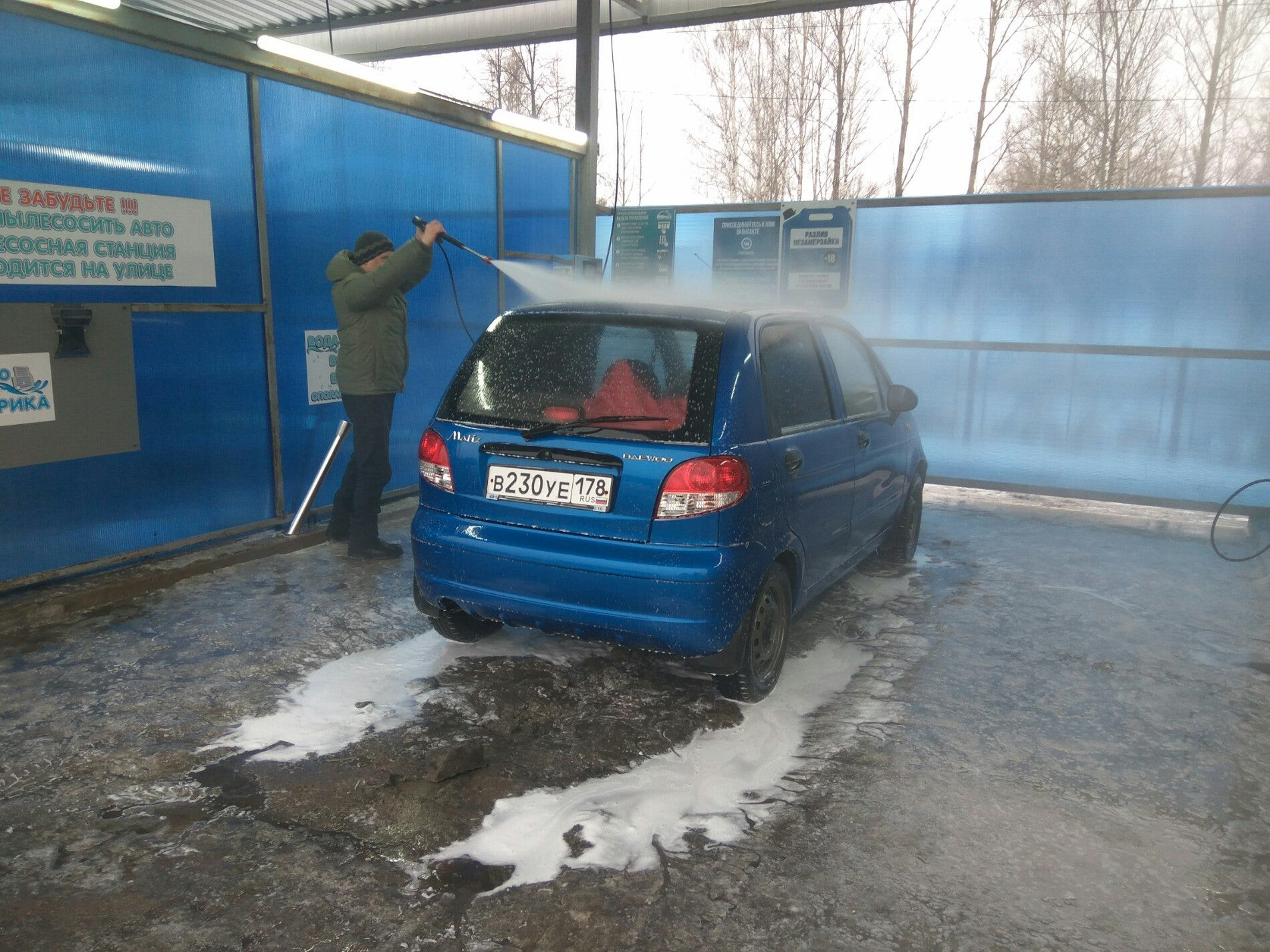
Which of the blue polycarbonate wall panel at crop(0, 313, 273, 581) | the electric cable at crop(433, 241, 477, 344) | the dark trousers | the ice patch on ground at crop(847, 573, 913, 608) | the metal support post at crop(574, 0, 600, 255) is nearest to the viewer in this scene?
the blue polycarbonate wall panel at crop(0, 313, 273, 581)

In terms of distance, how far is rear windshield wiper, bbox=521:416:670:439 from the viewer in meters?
3.71

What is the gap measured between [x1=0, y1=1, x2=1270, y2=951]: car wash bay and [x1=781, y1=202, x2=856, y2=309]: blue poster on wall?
27cm

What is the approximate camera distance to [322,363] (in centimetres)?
693

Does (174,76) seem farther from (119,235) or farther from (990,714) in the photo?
(990,714)

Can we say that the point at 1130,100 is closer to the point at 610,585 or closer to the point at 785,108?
the point at 785,108

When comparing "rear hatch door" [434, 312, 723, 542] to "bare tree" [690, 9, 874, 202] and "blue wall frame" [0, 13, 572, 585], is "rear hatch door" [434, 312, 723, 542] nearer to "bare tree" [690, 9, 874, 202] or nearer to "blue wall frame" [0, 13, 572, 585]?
"blue wall frame" [0, 13, 572, 585]

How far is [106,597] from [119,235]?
2.11 meters

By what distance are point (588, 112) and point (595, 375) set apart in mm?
6497

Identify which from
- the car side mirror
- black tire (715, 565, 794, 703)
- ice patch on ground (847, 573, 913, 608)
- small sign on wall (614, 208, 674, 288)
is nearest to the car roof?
black tire (715, 565, 794, 703)

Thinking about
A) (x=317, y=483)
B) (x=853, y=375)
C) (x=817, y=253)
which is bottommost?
(x=317, y=483)

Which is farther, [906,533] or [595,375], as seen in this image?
[906,533]

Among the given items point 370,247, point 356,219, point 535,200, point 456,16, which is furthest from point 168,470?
point 456,16

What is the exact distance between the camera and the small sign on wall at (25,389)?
4.85 meters

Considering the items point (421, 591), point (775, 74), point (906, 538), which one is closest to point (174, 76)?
point (421, 591)
